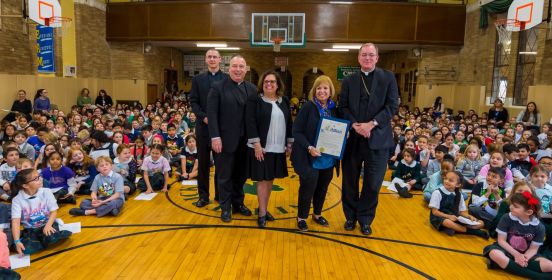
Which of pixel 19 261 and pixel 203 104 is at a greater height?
pixel 203 104

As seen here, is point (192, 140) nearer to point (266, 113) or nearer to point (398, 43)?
point (266, 113)

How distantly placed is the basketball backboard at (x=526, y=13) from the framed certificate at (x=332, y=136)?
834 cm

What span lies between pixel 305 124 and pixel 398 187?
272cm

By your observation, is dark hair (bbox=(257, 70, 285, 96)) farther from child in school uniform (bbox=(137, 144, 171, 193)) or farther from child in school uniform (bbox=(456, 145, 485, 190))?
child in school uniform (bbox=(456, 145, 485, 190))

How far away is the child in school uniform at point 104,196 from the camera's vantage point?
482cm

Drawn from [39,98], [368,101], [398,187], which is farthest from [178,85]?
[368,101]

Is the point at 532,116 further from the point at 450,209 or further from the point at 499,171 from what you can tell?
the point at 450,209

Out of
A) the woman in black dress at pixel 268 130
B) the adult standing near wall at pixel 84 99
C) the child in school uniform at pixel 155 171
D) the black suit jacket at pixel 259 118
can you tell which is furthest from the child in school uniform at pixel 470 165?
the adult standing near wall at pixel 84 99

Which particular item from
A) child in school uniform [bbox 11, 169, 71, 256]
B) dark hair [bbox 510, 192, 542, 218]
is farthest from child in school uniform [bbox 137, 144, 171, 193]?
dark hair [bbox 510, 192, 542, 218]

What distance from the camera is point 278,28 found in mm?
14938

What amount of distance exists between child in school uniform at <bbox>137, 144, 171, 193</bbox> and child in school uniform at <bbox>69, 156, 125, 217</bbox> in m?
0.82

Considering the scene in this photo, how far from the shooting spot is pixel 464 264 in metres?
3.73

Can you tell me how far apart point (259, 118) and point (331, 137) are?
77 centimetres

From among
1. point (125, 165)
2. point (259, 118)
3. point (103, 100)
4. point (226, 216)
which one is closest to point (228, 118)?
point (259, 118)
